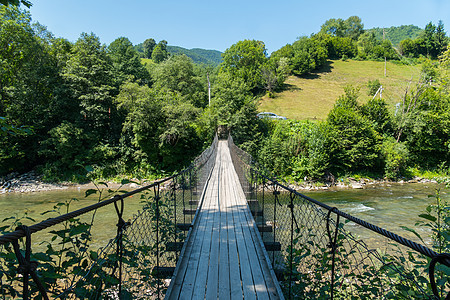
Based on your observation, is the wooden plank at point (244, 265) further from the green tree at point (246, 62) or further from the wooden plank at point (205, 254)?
the green tree at point (246, 62)

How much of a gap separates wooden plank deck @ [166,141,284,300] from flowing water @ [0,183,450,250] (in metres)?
4.66

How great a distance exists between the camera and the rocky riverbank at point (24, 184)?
45.4 feet

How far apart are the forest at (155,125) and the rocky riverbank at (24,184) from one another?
23.7 inches

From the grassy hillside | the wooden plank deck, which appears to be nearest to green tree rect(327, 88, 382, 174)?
the grassy hillside

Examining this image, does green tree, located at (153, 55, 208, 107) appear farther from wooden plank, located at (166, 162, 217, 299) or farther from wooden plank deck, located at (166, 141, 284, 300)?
wooden plank, located at (166, 162, 217, 299)

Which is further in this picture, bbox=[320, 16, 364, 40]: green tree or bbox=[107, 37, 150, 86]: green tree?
bbox=[320, 16, 364, 40]: green tree

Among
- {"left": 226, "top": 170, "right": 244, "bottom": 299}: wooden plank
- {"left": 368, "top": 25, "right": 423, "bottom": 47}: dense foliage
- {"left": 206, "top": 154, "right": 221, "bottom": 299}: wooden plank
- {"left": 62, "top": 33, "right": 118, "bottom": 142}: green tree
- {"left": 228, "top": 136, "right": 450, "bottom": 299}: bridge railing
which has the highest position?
{"left": 368, "top": 25, "right": 423, "bottom": 47}: dense foliage

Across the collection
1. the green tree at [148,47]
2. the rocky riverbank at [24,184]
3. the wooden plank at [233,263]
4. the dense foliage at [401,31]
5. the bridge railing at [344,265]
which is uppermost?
the dense foliage at [401,31]

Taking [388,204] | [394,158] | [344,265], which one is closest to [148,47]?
[394,158]

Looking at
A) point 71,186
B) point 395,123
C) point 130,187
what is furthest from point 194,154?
point 395,123

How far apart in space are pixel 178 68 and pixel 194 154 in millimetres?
12972

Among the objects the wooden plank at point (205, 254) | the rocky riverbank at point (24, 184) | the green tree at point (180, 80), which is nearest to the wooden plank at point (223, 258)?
the wooden plank at point (205, 254)

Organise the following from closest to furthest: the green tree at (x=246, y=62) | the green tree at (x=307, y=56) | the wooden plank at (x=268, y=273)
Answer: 1. the wooden plank at (x=268, y=273)
2. the green tree at (x=246, y=62)
3. the green tree at (x=307, y=56)

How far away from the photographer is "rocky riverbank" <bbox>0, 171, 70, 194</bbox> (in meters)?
13.9
